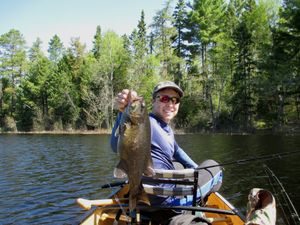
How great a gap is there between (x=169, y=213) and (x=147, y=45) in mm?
44330

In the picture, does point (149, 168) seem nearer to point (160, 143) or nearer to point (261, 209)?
point (160, 143)

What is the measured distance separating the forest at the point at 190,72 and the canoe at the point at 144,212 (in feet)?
103

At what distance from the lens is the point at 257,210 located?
3945 mm

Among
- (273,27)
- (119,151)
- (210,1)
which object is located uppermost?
(210,1)

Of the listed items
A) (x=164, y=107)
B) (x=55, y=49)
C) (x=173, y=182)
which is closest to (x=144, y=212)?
(x=173, y=182)

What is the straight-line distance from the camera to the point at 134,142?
2.95 metres

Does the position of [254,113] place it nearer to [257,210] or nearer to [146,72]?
[146,72]

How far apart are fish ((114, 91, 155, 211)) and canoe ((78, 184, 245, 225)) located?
1020 millimetres

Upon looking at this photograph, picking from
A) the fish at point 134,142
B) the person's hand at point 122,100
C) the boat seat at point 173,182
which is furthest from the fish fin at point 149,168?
the boat seat at point 173,182

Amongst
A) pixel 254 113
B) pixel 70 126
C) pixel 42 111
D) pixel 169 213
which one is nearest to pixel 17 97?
pixel 42 111

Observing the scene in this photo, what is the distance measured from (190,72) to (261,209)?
4295 cm

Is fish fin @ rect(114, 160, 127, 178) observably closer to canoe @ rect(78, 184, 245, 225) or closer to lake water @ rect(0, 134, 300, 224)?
canoe @ rect(78, 184, 245, 225)

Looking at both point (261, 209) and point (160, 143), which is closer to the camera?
point (261, 209)

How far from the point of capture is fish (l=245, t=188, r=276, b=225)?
3781 mm
